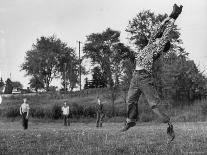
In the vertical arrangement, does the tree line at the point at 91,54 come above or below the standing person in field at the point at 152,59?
above

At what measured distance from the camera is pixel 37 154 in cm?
743

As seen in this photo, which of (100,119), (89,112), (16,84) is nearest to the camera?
(100,119)

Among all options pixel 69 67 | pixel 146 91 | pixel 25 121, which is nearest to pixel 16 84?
pixel 69 67

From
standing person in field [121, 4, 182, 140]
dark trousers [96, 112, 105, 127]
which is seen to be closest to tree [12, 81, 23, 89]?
dark trousers [96, 112, 105, 127]

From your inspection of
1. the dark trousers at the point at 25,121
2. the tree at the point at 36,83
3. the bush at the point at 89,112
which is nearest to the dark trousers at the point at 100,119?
the dark trousers at the point at 25,121

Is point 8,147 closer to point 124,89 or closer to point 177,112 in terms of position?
point 177,112

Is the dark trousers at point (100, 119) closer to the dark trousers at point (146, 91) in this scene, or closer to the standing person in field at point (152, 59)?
the dark trousers at point (146, 91)

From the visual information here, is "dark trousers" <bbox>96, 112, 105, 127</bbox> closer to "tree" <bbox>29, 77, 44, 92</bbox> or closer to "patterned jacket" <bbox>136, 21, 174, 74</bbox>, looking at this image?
"patterned jacket" <bbox>136, 21, 174, 74</bbox>

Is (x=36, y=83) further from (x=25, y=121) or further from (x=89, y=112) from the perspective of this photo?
(x=25, y=121)

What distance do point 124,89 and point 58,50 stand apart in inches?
2265

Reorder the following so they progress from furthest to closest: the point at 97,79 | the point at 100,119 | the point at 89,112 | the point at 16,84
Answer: the point at 16,84 → the point at 97,79 → the point at 89,112 → the point at 100,119

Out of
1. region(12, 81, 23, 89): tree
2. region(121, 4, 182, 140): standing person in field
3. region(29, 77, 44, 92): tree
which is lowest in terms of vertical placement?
region(121, 4, 182, 140): standing person in field

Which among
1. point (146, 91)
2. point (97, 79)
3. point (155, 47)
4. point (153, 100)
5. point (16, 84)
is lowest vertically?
point (153, 100)

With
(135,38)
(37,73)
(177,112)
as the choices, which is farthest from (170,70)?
(37,73)
